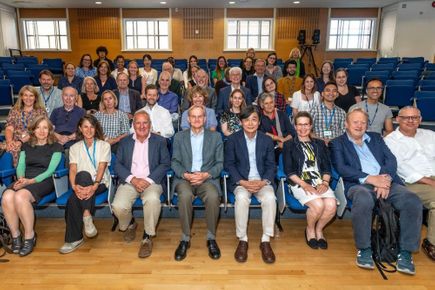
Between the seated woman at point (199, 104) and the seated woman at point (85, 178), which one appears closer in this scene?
the seated woman at point (85, 178)

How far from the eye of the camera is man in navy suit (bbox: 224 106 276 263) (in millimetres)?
2645

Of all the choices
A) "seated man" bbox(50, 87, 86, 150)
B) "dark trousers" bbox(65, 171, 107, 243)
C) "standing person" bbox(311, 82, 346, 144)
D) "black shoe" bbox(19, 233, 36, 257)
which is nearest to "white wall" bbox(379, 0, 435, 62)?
"standing person" bbox(311, 82, 346, 144)

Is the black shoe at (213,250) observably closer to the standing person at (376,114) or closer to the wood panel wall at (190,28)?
the standing person at (376,114)

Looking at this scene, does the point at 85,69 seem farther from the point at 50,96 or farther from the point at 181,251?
the point at 181,251

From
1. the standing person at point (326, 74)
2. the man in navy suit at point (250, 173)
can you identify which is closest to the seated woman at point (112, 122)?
the man in navy suit at point (250, 173)

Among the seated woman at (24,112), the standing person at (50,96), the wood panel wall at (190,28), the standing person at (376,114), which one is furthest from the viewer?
the wood panel wall at (190,28)

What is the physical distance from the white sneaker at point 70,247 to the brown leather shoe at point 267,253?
1476 millimetres

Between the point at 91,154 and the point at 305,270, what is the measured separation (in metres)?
1.97

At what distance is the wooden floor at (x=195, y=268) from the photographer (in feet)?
7.45

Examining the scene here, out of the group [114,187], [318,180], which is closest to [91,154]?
[114,187]

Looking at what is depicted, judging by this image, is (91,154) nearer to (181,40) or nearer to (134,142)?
(134,142)

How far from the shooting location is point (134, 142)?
293cm

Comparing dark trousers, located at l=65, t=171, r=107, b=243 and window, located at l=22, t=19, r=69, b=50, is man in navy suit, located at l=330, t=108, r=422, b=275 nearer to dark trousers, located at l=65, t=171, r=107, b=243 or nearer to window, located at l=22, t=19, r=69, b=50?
dark trousers, located at l=65, t=171, r=107, b=243

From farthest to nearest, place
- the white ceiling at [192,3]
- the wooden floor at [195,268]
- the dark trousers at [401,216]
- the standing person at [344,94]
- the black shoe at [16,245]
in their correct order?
the white ceiling at [192,3] < the standing person at [344,94] < the black shoe at [16,245] < the dark trousers at [401,216] < the wooden floor at [195,268]
